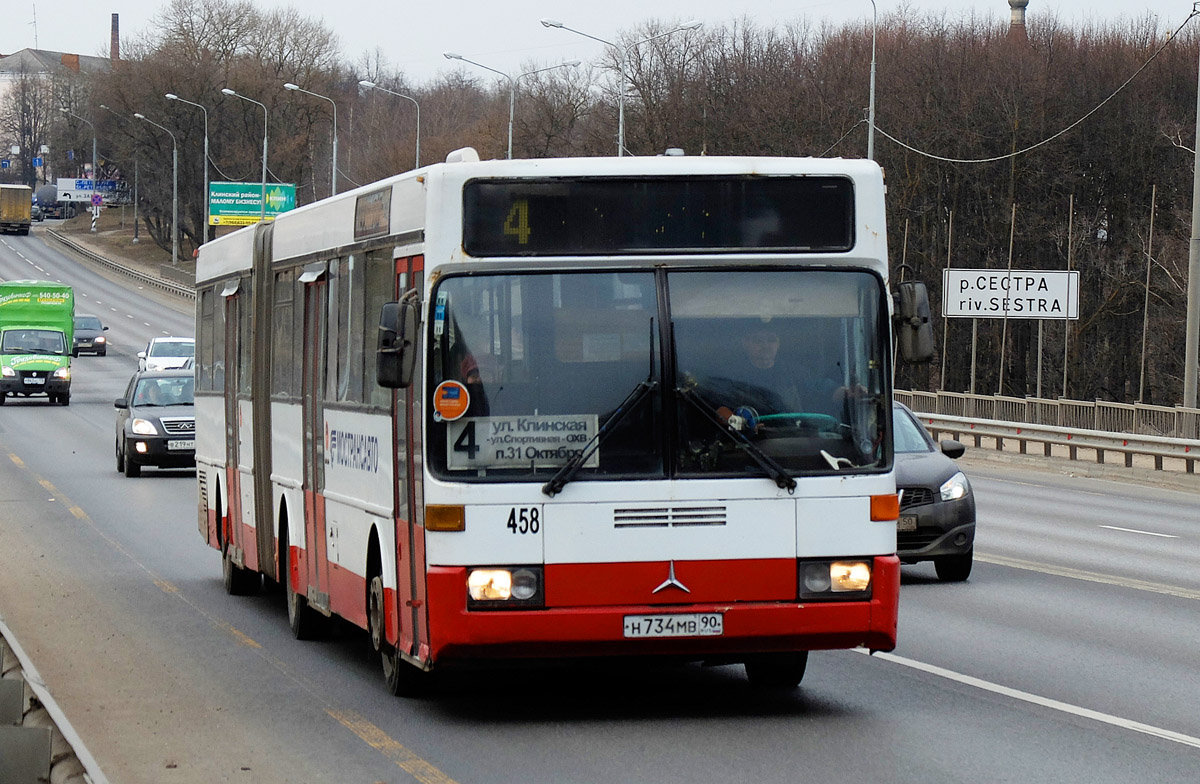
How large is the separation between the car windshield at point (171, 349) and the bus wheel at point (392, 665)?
41500 millimetres

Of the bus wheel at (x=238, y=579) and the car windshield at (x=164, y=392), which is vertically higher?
the car windshield at (x=164, y=392)

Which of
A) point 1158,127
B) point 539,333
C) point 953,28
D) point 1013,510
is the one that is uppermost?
point 953,28

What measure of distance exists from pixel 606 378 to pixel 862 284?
126cm

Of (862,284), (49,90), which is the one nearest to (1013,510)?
(862,284)

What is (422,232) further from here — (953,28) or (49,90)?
(49,90)

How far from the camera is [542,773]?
24.0 feet

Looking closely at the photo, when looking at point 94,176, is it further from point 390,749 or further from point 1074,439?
point 390,749

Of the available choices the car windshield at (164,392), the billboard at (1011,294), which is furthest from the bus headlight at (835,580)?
the billboard at (1011,294)

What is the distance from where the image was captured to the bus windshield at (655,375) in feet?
26.9

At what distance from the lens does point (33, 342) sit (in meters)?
48.4

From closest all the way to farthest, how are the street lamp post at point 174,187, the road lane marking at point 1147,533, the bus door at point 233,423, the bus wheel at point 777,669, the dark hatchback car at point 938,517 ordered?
the bus wheel at point 777,669
the bus door at point 233,423
the dark hatchback car at point 938,517
the road lane marking at point 1147,533
the street lamp post at point 174,187

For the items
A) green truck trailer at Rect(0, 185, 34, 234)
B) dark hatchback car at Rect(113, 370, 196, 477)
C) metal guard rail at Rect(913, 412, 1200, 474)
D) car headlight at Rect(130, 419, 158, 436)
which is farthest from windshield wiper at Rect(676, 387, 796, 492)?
green truck trailer at Rect(0, 185, 34, 234)

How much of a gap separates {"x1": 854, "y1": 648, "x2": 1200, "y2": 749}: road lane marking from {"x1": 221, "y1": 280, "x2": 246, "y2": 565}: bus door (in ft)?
17.6

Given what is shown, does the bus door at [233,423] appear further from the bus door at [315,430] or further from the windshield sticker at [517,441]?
the windshield sticker at [517,441]
